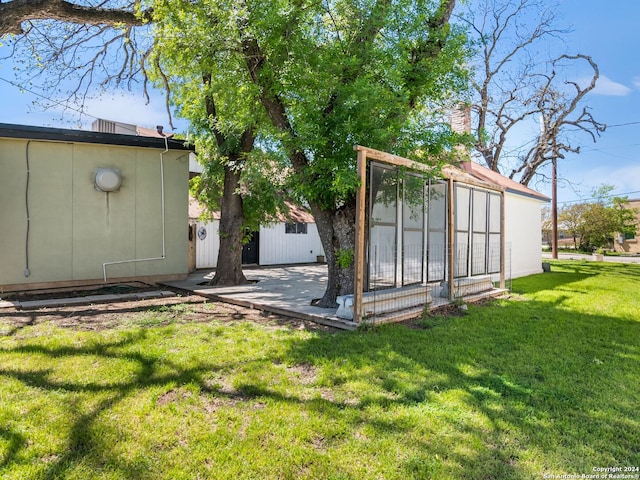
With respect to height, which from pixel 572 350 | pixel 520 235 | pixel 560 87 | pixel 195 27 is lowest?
pixel 572 350

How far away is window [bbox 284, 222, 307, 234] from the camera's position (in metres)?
16.0

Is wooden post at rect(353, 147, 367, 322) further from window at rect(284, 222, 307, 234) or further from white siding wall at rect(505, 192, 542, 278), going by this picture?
window at rect(284, 222, 307, 234)

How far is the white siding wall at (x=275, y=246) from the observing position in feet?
43.9

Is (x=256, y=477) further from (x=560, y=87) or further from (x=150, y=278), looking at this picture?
(x=560, y=87)

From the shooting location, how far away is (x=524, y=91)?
59.9 feet

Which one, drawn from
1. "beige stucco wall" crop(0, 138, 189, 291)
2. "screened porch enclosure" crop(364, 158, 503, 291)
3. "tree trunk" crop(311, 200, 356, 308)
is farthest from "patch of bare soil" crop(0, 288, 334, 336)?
"beige stucco wall" crop(0, 138, 189, 291)

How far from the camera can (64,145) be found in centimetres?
791

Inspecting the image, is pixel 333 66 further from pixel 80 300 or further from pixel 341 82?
pixel 80 300

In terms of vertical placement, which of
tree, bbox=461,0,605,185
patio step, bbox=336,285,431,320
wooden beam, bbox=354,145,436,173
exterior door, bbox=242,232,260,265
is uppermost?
tree, bbox=461,0,605,185

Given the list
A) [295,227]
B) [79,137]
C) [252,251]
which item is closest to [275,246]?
[252,251]

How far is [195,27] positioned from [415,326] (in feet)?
18.6

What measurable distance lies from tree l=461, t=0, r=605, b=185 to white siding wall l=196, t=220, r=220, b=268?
41.0 feet

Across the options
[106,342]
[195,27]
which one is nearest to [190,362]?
[106,342]

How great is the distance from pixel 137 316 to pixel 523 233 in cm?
1164
